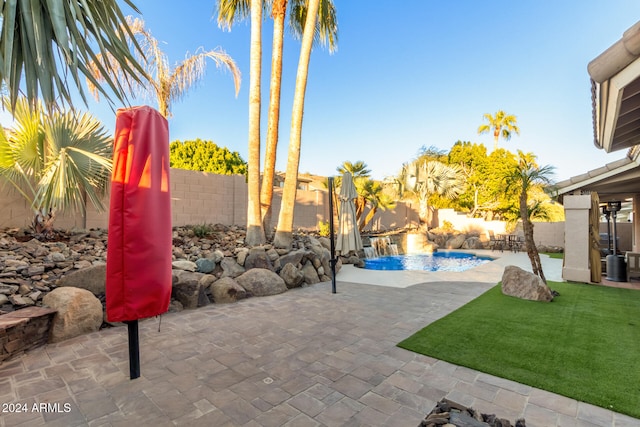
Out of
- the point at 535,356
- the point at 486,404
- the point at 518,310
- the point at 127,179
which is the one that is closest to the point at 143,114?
the point at 127,179

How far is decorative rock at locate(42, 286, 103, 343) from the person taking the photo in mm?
3799

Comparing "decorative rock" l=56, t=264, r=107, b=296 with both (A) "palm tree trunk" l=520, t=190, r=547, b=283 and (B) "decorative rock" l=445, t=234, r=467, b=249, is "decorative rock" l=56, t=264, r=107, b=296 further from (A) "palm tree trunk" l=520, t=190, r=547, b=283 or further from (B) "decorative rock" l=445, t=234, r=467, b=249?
(B) "decorative rock" l=445, t=234, r=467, b=249

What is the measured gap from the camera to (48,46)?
188 centimetres

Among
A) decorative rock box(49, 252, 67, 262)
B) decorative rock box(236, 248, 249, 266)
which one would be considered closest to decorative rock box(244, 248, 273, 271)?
decorative rock box(236, 248, 249, 266)

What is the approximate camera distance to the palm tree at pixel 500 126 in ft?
97.1

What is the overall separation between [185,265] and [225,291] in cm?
102

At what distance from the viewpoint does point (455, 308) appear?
→ 5.25 metres

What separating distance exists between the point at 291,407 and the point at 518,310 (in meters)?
4.48

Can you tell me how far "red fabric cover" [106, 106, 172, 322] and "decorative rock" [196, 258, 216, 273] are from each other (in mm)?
3438

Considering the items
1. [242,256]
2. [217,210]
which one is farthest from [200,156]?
[242,256]

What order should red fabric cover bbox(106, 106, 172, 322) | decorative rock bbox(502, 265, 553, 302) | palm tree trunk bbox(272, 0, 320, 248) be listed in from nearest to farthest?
red fabric cover bbox(106, 106, 172, 322) → decorative rock bbox(502, 265, 553, 302) → palm tree trunk bbox(272, 0, 320, 248)

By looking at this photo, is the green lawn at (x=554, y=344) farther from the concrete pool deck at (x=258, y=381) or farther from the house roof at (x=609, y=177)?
the house roof at (x=609, y=177)

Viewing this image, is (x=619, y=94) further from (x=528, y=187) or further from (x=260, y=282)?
(x=260, y=282)

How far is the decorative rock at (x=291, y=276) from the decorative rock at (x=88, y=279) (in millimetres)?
3503
